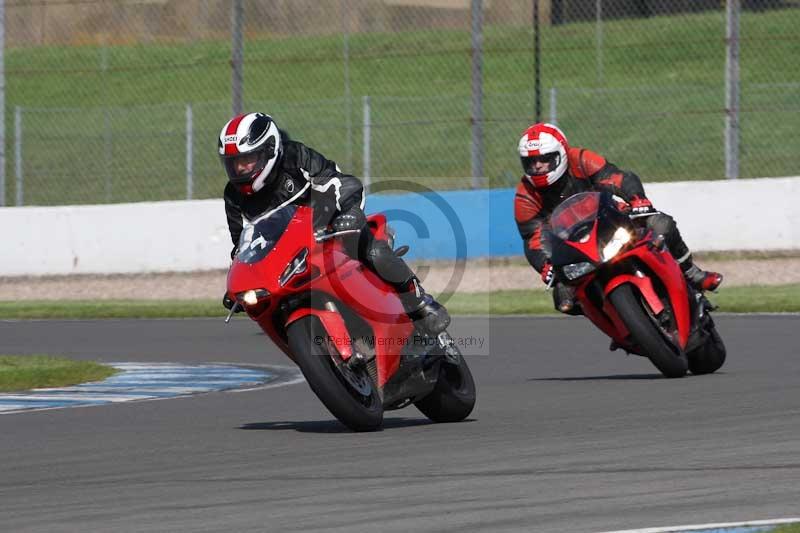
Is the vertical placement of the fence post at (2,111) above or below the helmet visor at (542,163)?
above

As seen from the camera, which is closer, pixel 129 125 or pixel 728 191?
pixel 728 191

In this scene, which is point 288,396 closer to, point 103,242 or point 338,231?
point 338,231

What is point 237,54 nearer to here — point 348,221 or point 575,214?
point 575,214

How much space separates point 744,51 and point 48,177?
46.4ft

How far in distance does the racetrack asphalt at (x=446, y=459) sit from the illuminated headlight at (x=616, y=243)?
834mm

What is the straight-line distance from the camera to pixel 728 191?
838 inches

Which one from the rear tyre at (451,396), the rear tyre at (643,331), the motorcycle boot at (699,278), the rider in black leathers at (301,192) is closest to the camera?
the rider in black leathers at (301,192)

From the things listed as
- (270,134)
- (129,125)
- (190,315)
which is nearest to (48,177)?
(129,125)

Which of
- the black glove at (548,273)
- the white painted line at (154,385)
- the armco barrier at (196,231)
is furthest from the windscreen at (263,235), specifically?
the armco barrier at (196,231)

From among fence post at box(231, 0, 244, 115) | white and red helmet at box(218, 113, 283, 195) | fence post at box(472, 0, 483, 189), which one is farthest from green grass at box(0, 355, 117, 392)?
fence post at box(231, 0, 244, 115)

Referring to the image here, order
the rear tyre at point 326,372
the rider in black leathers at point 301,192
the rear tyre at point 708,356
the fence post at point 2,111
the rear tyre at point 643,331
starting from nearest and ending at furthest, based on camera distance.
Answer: the rear tyre at point 326,372, the rider in black leathers at point 301,192, the rear tyre at point 643,331, the rear tyre at point 708,356, the fence post at point 2,111

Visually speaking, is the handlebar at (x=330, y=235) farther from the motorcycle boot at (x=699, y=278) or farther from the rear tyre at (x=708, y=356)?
the motorcycle boot at (x=699, y=278)

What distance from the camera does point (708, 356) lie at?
1191 cm

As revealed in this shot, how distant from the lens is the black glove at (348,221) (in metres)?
8.86
